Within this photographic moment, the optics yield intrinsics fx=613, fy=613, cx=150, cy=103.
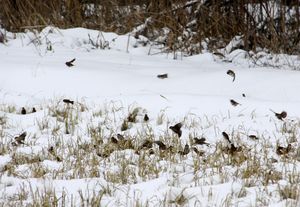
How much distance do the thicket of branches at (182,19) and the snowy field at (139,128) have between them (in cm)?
35

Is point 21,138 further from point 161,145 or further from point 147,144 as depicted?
point 161,145

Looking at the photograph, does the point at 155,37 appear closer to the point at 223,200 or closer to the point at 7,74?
the point at 7,74

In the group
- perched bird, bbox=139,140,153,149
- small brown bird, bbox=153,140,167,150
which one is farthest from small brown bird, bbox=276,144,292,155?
perched bird, bbox=139,140,153,149

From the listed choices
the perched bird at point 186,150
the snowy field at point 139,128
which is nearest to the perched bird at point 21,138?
the snowy field at point 139,128

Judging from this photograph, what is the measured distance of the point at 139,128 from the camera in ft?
16.8

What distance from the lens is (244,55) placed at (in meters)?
7.95

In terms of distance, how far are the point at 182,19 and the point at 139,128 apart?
371 centimetres

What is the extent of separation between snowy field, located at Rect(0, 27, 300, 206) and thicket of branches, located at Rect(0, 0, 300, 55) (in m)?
0.35

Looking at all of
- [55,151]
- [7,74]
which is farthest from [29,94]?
[55,151]

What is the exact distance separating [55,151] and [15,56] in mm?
3506

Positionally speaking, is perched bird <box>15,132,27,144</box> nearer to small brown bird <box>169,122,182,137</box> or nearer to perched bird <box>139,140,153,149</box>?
perched bird <box>139,140,153,149</box>

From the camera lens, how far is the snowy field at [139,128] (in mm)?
3520

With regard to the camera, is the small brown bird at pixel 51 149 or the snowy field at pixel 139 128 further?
the small brown bird at pixel 51 149

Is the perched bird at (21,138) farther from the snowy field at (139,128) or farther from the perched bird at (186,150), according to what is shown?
the perched bird at (186,150)
